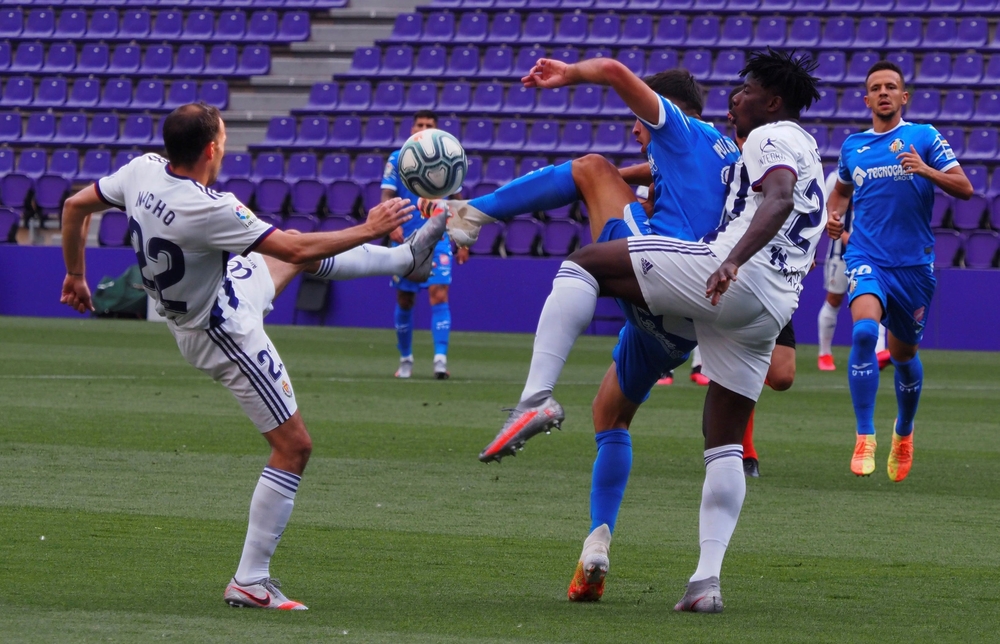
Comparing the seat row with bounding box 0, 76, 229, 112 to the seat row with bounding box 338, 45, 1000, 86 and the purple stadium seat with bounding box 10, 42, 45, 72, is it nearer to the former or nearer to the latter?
the purple stadium seat with bounding box 10, 42, 45, 72

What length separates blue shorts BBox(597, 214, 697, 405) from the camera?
5.26 meters

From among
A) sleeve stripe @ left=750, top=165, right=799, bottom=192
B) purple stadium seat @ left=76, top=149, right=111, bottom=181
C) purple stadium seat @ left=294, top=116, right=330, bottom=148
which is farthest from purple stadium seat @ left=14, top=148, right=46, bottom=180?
sleeve stripe @ left=750, top=165, right=799, bottom=192

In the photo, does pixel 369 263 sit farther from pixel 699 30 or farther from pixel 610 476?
pixel 699 30

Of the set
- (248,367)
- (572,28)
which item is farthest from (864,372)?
(572,28)

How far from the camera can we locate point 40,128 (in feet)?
85.3

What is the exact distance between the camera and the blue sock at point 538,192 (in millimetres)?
5328

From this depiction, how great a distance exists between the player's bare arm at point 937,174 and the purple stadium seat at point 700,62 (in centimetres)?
1483

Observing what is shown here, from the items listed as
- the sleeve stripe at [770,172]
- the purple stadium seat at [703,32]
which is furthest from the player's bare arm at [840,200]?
the purple stadium seat at [703,32]

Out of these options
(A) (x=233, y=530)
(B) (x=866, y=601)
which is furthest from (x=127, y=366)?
(B) (x=866, y=601)

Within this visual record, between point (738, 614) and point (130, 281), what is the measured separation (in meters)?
18.4

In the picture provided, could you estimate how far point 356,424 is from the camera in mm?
10359

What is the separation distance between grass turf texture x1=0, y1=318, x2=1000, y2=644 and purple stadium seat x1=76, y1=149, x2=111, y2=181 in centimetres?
1241

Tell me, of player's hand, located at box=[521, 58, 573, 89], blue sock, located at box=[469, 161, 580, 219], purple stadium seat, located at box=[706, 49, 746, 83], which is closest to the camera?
player's hand, located at box=[521, 58, 573, 89]

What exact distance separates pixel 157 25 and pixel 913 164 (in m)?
21.7
